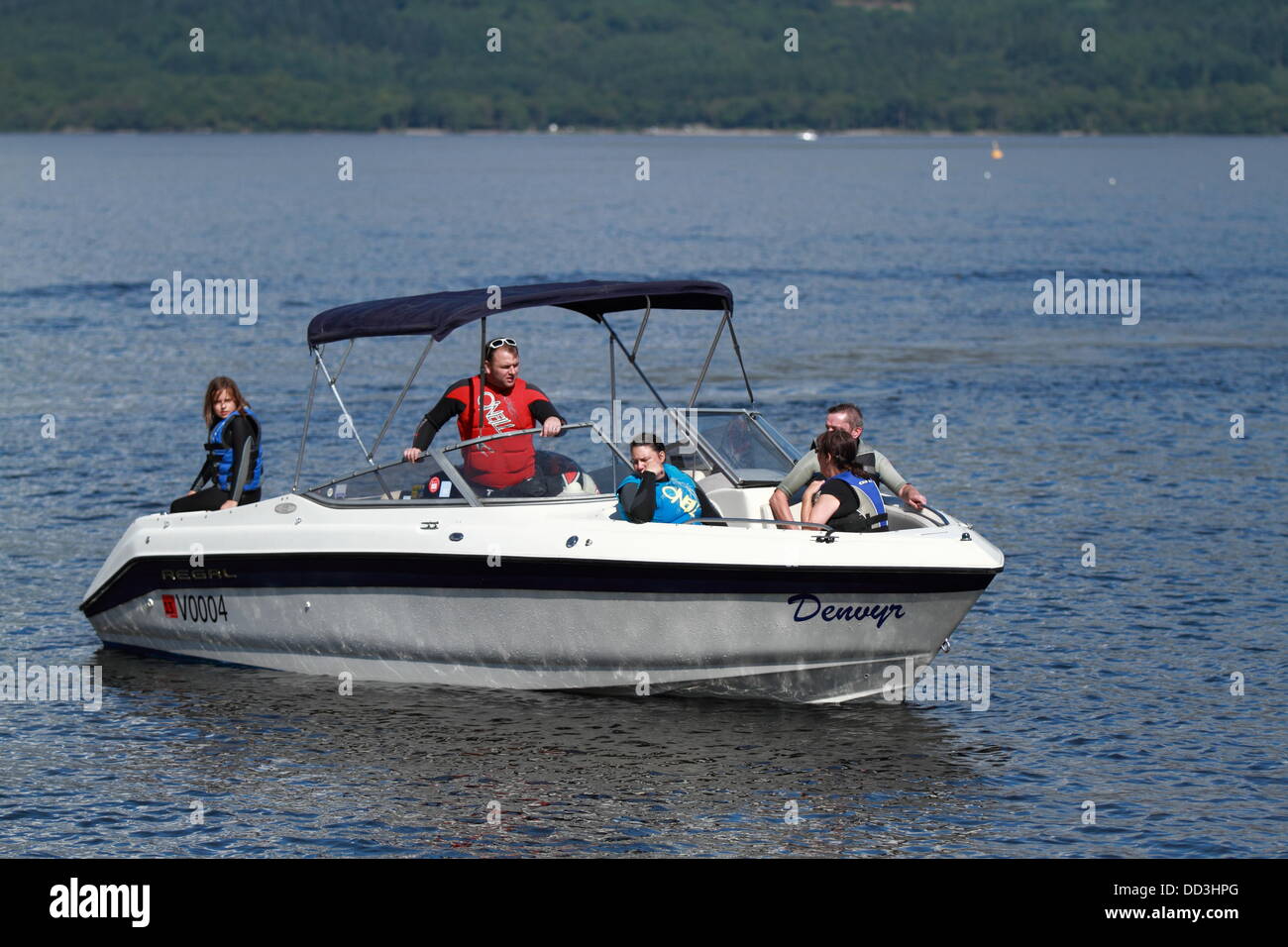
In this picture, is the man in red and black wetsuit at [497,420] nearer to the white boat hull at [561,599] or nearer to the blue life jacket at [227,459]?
the white boat hull at [561,599]

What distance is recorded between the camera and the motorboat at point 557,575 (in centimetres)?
1105

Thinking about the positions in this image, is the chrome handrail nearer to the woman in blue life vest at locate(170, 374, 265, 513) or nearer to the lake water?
the lake water

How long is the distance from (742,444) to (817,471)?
1113 mm

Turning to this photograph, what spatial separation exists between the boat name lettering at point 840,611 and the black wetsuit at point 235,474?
14.3 ft

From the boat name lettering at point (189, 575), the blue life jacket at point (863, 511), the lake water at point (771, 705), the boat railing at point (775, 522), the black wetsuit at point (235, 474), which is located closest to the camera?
the lake water at point (771, 705)

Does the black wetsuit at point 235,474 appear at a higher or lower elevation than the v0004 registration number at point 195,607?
higher

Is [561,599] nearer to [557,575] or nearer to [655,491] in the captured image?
[557,575]

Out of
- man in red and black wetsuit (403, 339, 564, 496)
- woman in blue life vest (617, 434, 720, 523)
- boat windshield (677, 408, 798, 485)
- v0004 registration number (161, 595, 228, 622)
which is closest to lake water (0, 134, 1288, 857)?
v0004 registration number (161, 595, 228, 622)

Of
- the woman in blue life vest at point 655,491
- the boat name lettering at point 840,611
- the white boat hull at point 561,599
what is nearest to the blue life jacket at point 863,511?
the white boat hull at point 561,599

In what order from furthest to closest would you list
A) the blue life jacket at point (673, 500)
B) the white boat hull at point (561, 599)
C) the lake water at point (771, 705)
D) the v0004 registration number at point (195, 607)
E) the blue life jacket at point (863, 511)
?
the v0004 registration number at point (195, 607), the blue life jacket at point (673, 500), the blue life jacket at point (863, 511), the white boat hull at point (561, 599), the lake water at point (771, 705)

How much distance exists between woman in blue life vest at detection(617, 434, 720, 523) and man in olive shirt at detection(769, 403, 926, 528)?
505 millimetres

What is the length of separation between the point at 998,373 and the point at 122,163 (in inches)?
5830
